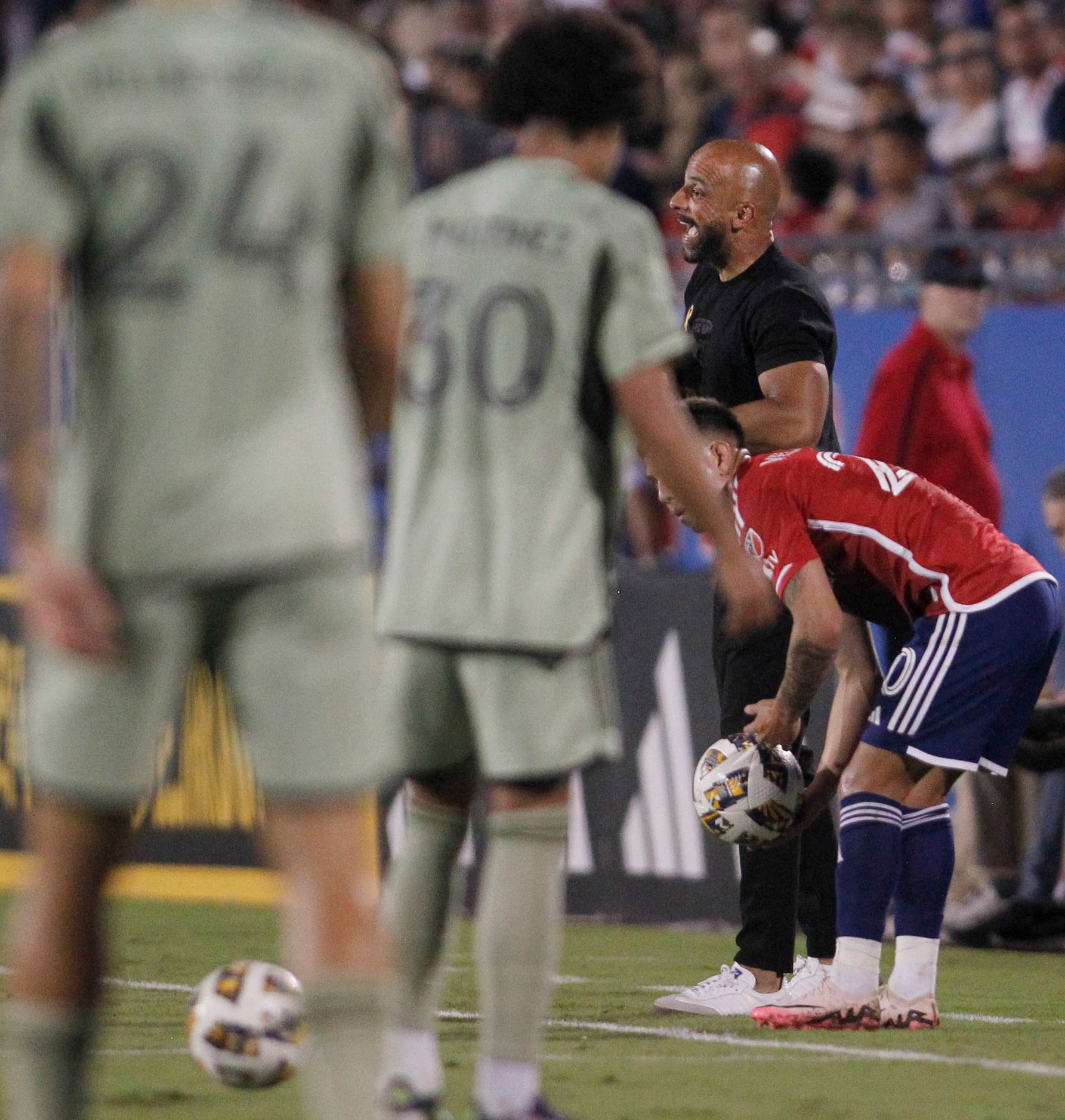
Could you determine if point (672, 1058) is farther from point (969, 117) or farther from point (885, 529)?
point (969, 117)

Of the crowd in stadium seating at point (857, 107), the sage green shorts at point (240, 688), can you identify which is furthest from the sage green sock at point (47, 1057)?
the crowd in stadium seating at point (857, 107)

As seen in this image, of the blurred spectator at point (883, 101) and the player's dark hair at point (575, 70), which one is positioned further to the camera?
the blurred spectator at point (883, 101)

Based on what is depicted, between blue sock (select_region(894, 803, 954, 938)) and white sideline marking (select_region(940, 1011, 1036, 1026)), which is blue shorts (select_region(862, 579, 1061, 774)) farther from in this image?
white sideline marking (select_region(940, 1011, 1036, 1026))

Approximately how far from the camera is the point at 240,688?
319 cm

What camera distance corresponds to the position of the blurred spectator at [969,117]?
41.6 ft

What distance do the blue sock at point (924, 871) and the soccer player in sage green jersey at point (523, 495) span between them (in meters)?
2.19

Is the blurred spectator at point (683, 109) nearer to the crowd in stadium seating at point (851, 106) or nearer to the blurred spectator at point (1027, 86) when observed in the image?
the crowd in stadium seating at point (851, 106)

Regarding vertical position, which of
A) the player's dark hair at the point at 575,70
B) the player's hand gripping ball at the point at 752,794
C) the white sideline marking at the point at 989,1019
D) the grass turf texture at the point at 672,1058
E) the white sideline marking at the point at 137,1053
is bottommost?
the white sideline marking at the point at 137,1053

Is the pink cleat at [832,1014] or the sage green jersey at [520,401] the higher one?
the sage green jersey at [520,401]

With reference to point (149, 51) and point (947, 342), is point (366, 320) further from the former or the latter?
point (947, 342)

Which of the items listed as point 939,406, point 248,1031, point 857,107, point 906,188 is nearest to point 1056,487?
point 939,406

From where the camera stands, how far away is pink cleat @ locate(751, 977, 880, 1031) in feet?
19.9

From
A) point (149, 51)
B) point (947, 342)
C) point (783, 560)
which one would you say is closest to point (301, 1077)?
point (783, 560)

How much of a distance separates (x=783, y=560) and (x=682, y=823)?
3.38 meters
